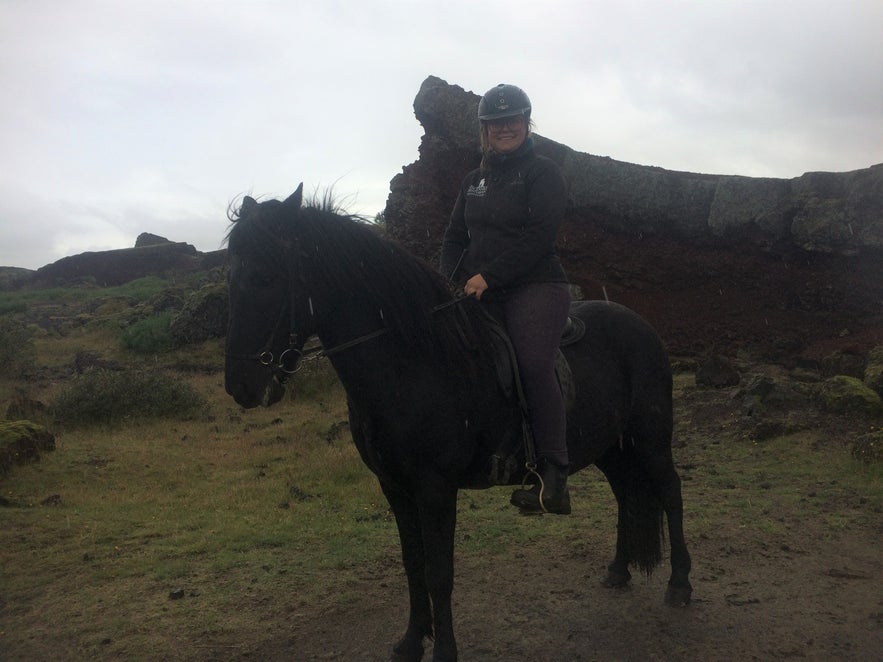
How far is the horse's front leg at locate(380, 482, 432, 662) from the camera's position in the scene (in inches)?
157

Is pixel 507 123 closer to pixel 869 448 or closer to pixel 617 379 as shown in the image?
pixel 617 379

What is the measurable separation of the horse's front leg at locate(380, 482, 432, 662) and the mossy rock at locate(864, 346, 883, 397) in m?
6.97

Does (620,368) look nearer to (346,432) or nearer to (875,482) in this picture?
(875,482)

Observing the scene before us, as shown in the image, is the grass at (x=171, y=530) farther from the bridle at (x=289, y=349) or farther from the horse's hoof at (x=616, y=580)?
the bridle at (x=289, y=349)

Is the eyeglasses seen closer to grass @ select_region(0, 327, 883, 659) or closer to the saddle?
the saddle

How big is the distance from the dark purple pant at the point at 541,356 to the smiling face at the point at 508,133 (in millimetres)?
782

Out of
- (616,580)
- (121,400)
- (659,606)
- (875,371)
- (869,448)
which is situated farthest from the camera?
(121,400)

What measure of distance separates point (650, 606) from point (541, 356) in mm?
2024

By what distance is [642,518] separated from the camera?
487 cm

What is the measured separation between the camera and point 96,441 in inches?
374

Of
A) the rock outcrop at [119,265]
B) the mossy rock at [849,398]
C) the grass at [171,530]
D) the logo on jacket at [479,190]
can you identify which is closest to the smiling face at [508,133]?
the logo on jacket at [479,190]

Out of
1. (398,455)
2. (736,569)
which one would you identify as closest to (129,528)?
(398,455)

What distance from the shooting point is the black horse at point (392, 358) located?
335cm

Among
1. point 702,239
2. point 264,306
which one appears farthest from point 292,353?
point 702,239
